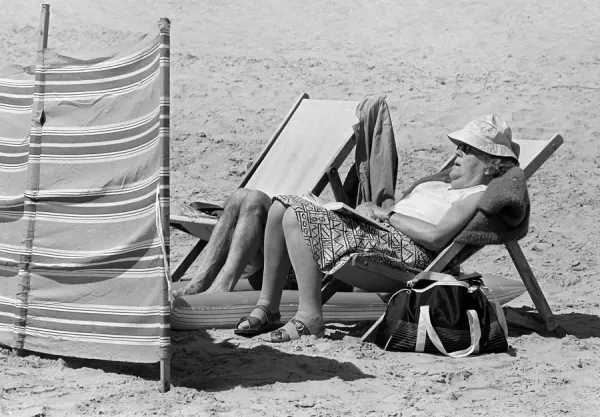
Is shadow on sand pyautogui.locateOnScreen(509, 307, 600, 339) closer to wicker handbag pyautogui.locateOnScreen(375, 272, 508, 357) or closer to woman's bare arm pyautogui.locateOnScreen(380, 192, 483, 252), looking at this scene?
wicker handbag pyautogui.locateOnScreen(375, 272, 508, 357)

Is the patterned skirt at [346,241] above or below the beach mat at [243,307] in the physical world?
above

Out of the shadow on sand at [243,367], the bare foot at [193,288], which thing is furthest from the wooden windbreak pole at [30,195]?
the bare foot at [193,288]

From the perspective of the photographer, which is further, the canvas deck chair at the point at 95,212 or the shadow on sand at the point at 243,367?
the shadow on sand at the point at 243,367

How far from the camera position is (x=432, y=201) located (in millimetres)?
5059

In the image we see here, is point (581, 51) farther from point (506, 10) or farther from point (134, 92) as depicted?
point (134, 92)

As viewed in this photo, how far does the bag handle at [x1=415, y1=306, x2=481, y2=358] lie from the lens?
4660mm

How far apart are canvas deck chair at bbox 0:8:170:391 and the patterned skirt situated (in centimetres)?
100

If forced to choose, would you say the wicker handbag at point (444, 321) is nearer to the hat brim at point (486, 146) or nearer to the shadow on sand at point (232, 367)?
the shadow on sand at point (232, 367)

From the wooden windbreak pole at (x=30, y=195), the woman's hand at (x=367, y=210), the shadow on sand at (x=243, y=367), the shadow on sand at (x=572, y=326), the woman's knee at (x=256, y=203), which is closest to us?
the shadow on sand at (x=243, y=367)

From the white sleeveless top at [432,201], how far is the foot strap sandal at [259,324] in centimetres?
80

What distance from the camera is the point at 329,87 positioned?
11.1 m

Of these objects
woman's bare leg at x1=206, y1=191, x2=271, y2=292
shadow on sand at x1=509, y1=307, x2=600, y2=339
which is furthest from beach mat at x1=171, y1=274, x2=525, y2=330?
shadow on sand at x1=509, y1=307, x2=600, y2=339

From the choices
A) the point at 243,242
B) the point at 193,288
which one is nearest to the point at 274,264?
the point at 243,242

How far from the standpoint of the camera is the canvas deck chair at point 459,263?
4814mm
